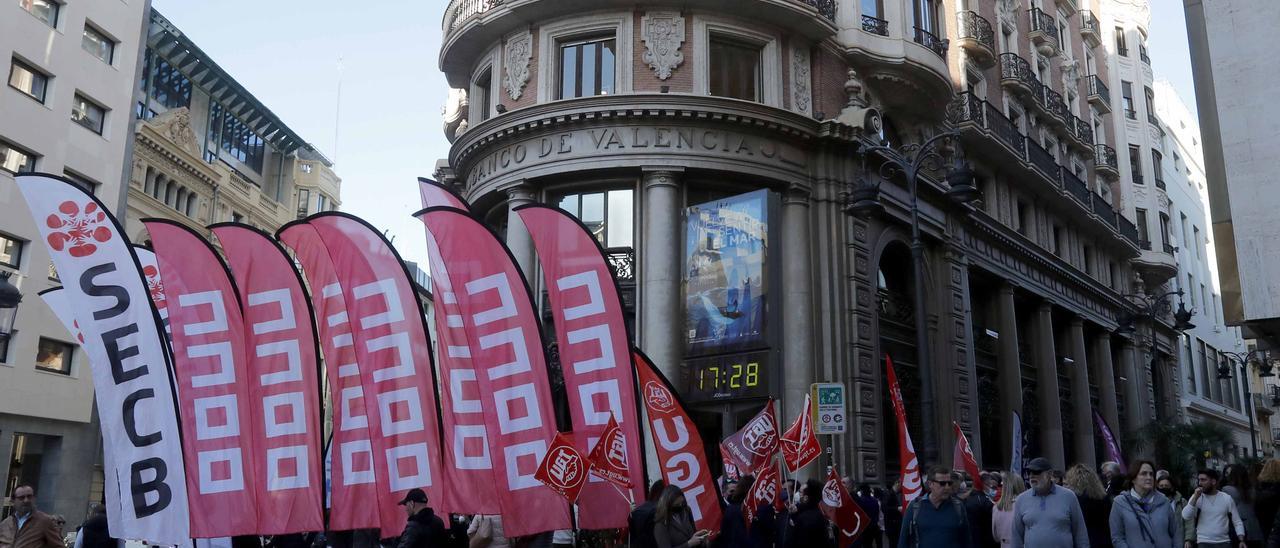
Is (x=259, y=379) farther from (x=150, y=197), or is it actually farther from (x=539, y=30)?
(x=150, y=197)

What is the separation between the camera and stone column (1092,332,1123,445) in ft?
133

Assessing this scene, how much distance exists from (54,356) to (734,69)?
2597 cm

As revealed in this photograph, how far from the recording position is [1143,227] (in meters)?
48.7

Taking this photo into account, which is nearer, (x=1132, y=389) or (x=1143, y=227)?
(x=1132, y=389)

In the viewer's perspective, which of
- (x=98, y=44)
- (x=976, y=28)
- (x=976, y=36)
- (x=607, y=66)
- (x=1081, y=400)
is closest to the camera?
(x=607, y=66)

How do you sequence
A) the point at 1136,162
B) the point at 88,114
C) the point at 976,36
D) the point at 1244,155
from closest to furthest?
the point at 1244,155 < the point at 976,36 < the point at 88,114 < the point at 1136,162

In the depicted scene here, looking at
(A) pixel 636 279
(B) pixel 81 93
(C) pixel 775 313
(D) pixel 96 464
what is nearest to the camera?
(C) pixel 775 313

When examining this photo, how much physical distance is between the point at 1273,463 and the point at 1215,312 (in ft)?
183

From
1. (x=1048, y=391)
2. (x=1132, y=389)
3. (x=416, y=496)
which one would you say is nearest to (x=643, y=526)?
(x=416, y=496)

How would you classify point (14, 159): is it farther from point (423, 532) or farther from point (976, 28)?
point (976, 28)

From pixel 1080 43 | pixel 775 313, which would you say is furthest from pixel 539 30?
pixel 1080 43

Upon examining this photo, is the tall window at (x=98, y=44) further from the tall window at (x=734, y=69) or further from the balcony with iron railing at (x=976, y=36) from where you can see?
the balcony with iron railing at (x=976, y=36)

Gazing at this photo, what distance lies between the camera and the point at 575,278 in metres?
11.4

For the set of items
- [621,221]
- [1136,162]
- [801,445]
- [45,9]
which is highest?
[45,9]
